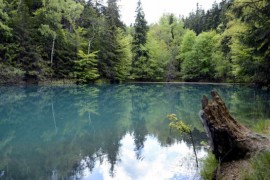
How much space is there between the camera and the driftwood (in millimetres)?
4262

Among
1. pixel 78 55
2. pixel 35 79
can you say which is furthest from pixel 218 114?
pixel 78 55

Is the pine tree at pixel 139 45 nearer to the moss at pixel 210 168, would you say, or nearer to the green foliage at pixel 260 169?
the moss at pixel 210 168

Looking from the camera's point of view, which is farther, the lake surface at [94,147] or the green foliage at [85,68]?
the green foliage at [85,68]

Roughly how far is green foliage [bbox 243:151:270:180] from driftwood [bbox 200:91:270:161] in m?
0.69

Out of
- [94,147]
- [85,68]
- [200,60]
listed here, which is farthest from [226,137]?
[200,60]

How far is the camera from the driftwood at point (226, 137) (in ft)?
14.0

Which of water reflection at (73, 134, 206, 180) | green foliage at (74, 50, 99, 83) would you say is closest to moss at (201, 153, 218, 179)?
water reflection at (73, 134, 206, 180)

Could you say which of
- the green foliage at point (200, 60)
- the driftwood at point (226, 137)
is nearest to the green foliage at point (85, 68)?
the green foliage at point (200, 60)

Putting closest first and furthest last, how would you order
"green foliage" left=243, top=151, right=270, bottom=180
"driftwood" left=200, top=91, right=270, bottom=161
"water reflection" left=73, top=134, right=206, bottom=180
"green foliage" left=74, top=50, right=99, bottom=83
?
1. "green foliage" left=243, top=151, right=270, bottom=180
2. "driftwood" left=200, top=91, right=270, bottom=161
3. "water reflection" left=73, top=134, right=206, bottom=180
4. "green foliage" left=74, top=50, right=99, bottom=83

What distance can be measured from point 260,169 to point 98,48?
35870 mm

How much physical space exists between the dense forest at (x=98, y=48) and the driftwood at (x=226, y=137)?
1840cm

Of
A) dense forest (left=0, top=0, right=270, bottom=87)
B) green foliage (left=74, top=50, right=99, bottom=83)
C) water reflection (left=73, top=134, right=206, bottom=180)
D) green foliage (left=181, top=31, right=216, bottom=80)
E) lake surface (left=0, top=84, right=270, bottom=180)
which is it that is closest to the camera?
water reflection (left=73, top=134, right=206, bottom=180)

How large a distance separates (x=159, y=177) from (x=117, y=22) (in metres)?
41.8

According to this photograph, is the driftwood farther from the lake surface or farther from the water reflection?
the lake surface
